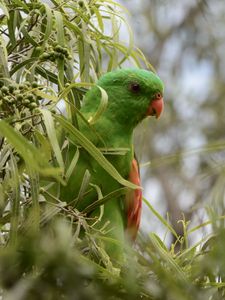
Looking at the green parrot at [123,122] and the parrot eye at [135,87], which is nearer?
the green parrot at [123,122]

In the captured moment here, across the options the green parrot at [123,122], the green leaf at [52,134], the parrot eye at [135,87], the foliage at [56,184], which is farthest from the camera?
the parrot eye at [135,87]

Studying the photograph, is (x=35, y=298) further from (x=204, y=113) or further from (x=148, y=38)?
(x=148, y=38)

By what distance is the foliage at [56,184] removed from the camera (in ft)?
2.10

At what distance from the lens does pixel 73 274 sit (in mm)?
616

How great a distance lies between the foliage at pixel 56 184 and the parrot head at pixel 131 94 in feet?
0.93

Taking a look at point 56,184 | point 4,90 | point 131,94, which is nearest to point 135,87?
point 131,94

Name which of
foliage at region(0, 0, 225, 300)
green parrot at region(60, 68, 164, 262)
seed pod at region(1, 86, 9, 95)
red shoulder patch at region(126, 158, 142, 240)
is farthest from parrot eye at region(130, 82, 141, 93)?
seed pod at region(1, 86, 9, 95)

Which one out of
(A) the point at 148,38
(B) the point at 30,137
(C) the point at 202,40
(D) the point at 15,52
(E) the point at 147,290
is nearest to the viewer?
(E) the point at 147,290

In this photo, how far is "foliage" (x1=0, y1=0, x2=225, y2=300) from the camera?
64cm

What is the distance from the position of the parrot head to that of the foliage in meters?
0.28

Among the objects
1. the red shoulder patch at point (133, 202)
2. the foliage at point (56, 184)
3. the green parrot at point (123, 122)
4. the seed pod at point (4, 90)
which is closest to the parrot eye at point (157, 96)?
the green parrot at point (123, 122)

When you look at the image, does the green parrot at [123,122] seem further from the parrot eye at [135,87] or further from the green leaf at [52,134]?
the green leaf at [52,134]

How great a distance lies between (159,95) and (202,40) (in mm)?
2954

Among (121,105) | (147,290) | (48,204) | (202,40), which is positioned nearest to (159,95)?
(121,105)
